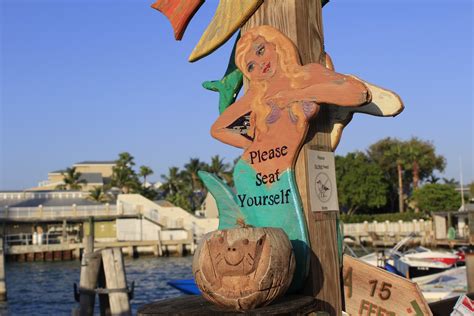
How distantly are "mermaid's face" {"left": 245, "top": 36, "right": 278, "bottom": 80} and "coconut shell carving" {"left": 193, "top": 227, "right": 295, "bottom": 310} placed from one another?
1.34 metres

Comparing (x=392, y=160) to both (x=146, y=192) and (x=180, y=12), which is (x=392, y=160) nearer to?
(x=146, y=192)

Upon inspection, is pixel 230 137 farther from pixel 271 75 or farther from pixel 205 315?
pixel 205 315

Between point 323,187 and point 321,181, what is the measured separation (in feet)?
0.18

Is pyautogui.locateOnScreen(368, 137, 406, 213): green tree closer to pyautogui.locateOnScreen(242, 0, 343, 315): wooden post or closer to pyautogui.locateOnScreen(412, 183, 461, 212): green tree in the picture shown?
pyautogui.locateOnScreen(412, 183, 461, 212): green tree

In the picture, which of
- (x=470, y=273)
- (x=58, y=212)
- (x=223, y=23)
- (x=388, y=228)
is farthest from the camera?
(x=388, y=228)

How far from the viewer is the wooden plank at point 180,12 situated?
17.8ft

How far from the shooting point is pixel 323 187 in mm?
4676

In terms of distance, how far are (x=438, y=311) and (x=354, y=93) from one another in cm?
213

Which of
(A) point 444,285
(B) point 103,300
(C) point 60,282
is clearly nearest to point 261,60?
(B) point 103,300

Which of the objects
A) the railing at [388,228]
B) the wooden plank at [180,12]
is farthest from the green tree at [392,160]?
the wooden plank at [180,12]

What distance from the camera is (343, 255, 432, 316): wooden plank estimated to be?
4.37 metres

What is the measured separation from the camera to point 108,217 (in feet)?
158

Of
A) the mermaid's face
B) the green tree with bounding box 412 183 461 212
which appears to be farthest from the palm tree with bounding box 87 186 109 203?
the mermaid's face

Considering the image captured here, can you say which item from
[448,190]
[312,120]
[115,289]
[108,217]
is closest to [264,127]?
[312,120]
